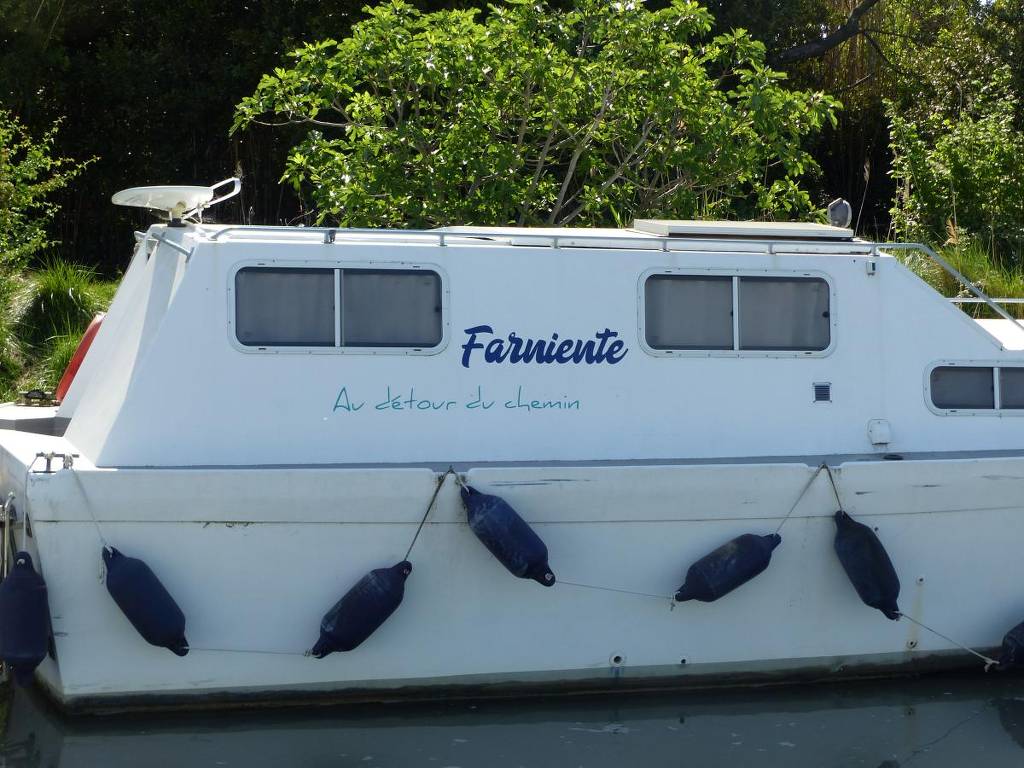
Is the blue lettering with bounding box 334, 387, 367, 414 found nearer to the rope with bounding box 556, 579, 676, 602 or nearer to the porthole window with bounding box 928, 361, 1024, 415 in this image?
the rope with bounding box 556, 579, 676, 602

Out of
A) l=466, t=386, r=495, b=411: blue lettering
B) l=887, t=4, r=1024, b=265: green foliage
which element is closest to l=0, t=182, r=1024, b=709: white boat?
l=466, t=386, r=495, b=411: blue lettering

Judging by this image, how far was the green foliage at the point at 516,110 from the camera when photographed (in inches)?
345

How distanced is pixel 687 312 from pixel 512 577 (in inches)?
62.2

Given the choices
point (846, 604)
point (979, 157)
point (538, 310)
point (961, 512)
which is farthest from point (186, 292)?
point (979, 157)

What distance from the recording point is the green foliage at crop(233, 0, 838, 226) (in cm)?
877

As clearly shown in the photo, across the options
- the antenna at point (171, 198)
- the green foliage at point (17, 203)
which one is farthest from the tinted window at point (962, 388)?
the green foliage at point (17, 203)

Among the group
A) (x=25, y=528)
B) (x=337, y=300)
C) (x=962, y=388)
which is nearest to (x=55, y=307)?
(x=25, y=528)

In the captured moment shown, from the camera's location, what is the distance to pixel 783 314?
6.02 meters

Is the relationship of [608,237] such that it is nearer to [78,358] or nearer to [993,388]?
[993,388]

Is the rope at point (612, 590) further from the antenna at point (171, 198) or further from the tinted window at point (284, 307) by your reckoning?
the antenna at point (171, 198)

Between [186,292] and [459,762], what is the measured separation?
2.44 meters

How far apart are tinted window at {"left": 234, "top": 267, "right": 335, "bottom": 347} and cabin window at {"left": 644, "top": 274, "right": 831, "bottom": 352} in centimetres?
157

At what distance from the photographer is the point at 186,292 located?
217 inches

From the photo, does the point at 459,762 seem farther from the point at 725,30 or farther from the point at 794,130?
the point at 725,30
